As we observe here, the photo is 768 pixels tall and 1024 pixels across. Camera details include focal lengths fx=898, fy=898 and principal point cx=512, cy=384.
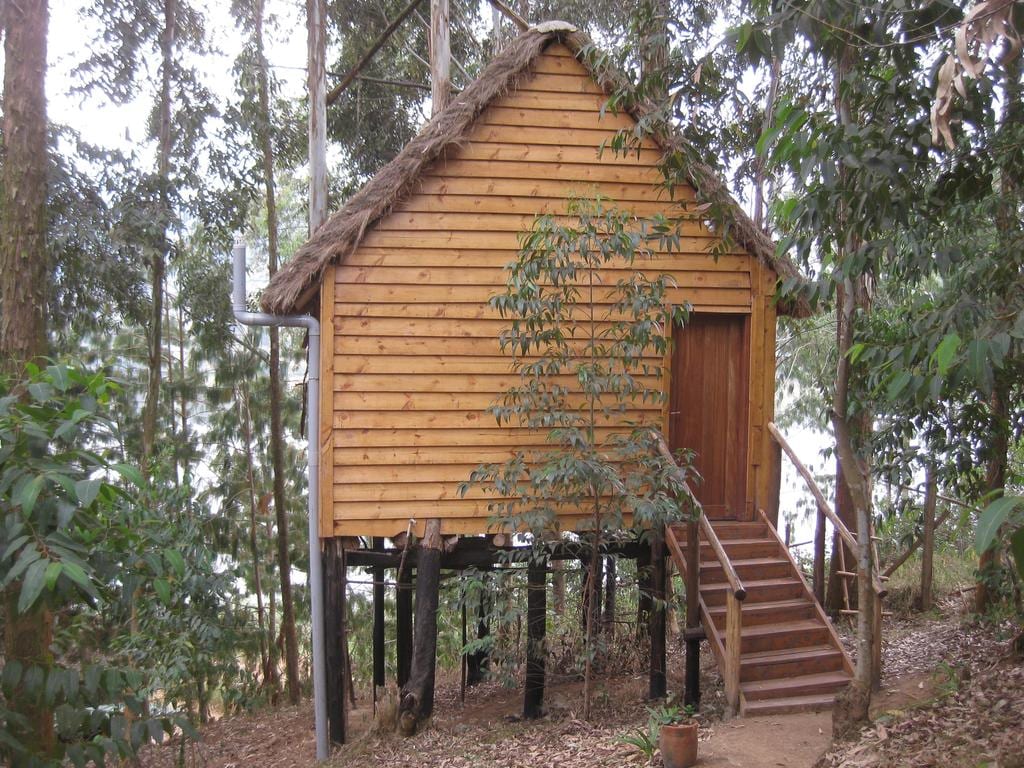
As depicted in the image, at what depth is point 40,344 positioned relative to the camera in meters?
7.15

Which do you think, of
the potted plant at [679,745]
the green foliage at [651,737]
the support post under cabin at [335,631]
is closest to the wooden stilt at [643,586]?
the green foliage at [651,737]

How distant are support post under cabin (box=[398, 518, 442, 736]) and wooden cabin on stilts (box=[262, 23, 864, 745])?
0.02 m

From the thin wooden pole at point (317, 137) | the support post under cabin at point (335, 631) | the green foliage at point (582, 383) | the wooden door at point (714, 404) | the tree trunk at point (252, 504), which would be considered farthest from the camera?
the tree trunk at point (252, 504)

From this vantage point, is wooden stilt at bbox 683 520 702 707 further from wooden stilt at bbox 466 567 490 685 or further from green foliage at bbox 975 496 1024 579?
green foliage at bbox 975 496 1024 579

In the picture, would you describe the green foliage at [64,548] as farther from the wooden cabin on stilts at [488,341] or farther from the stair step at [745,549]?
the stair step at [745,549]

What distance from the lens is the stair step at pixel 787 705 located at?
7223 millimetres

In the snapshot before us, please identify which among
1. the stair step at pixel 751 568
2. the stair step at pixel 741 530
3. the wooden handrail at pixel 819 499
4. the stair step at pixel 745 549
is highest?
the wooden handrail at pixel 819 499

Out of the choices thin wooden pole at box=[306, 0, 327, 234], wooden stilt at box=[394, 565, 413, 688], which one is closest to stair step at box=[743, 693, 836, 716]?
wooden stilt at box=[394, 565, 413, 688]

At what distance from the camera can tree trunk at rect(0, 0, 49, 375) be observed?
7.02m

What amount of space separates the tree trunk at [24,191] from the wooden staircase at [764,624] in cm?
566

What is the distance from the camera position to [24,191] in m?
7.25

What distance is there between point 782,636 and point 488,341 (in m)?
3.78

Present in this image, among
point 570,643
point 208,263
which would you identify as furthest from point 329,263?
point 208,263

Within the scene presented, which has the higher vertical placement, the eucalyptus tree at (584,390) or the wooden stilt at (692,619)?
the eucalyptus tree at (584,390)
